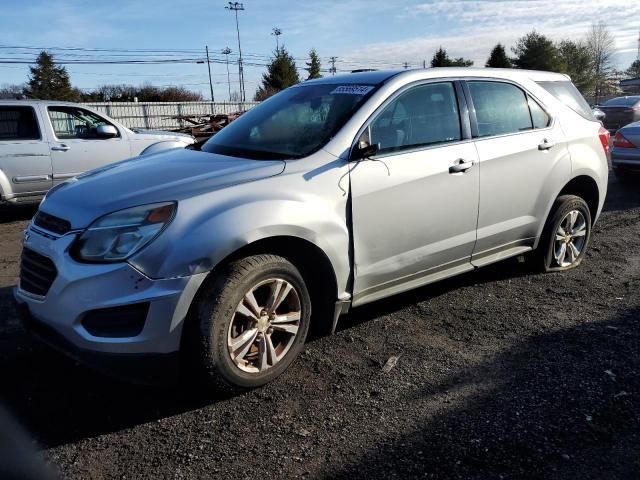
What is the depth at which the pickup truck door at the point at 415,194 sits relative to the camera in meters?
3.52

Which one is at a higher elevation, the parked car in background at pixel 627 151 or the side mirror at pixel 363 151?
the side mirror at pixel 363 151

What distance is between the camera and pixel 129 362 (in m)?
2.75

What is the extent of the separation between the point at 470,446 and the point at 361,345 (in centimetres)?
125

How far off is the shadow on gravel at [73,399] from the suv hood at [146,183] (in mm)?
989

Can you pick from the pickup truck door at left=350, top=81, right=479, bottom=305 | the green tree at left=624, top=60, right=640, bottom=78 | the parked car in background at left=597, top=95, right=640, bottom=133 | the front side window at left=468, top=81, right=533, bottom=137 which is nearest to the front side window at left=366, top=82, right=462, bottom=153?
the pickup truck door at left=350, top=81, right=479, bottom=305

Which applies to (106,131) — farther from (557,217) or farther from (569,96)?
(557,217)

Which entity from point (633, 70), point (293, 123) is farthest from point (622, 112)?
point (633, 70)

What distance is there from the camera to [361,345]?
379 centimetres

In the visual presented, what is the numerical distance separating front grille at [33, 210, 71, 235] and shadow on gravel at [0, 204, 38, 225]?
549 cm

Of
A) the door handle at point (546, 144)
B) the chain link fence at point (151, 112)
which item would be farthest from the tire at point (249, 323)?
the chain link fence at point (151, 112)

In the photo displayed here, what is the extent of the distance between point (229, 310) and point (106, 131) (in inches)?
257

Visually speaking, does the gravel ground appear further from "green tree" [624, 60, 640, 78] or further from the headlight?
"green tree" [624, 60, 640, 78]

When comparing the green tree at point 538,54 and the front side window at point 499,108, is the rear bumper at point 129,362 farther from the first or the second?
the green tree at point 538,54

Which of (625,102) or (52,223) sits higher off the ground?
(52,223)
